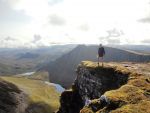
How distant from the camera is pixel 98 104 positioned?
48.8m

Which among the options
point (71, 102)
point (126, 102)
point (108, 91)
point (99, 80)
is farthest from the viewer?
point (71, 102)

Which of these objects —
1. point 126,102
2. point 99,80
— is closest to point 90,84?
point 99,80

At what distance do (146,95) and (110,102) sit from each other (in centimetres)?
956

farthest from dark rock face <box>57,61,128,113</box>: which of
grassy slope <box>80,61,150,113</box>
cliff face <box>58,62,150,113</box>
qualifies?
grassy slope <box>80,61,150,113</box>

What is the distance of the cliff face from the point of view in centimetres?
4594

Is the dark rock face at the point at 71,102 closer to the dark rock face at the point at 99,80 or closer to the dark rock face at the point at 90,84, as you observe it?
the dark rock face at the point at 90,84

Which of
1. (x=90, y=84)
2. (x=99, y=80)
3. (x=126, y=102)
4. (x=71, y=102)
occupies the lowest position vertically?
(x=71, y=102)

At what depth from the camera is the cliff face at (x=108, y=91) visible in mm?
45938

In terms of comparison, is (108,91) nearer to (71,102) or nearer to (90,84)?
(90,84)

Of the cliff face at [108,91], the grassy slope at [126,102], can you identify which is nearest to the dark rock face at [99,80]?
the cliff face at [108,91]

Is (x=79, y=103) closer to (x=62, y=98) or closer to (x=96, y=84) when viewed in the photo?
(x=62, y=98)

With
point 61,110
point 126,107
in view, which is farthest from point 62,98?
point 126,107

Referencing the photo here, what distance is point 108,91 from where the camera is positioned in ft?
178

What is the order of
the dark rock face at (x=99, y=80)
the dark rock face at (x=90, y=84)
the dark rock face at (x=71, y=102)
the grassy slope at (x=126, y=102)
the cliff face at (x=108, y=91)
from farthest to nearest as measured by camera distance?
1. the dark rock face at (x=71, y=102)
2. the dark rock face at (x=90, y=84)
3. the dark rock face at (x=99, y=80)
4. the cliff face at (x=108, y=91)
5. the grassy slope at (x=126, y=102)
